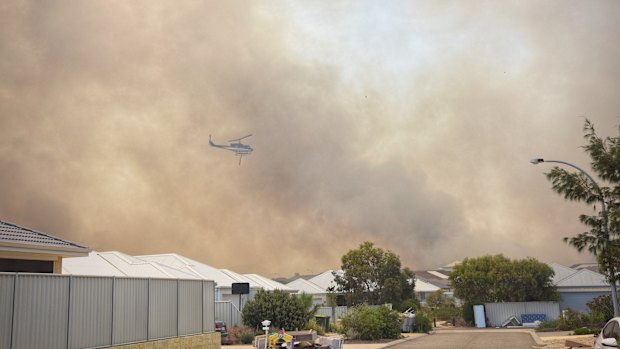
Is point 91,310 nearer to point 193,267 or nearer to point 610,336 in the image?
point 610,336

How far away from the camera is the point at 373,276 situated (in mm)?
56250

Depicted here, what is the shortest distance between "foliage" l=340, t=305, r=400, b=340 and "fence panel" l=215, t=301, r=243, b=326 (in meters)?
8.10

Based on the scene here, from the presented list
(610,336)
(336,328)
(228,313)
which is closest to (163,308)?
(610,336)

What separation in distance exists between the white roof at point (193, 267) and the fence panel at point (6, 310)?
1198 inches

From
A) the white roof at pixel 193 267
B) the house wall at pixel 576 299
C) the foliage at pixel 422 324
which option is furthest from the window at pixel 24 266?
the house wall at pixel 576 299

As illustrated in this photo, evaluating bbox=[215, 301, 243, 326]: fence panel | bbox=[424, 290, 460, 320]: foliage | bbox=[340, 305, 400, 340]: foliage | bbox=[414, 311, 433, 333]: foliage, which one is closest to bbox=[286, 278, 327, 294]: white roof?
bbox=[424, 290, 460, 320]: foliage

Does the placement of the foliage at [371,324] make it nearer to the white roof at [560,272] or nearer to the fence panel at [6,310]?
the fence panel at [6,310]

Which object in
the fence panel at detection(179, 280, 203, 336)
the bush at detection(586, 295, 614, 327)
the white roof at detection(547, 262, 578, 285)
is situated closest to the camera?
the fence panel at detection(179, 280, 203, 336)

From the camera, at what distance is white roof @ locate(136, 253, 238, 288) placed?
46.4 meters

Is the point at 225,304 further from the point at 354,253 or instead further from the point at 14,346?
the point at 14,346

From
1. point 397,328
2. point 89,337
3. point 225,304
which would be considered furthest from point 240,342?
point 89,337

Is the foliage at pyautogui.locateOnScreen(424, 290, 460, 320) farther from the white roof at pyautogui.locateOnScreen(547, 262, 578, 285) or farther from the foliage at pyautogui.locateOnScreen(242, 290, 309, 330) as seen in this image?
the foliage at pyautogui.locateOnScreen(242, 290, 309, 330)

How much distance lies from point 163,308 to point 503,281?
3797 cm

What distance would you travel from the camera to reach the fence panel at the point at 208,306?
2369 centimetres
